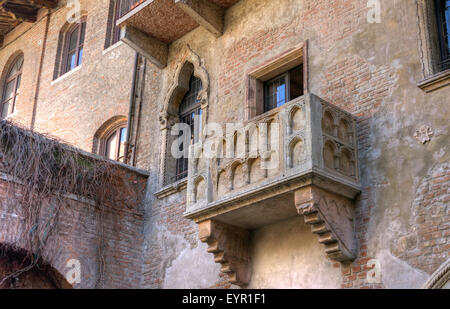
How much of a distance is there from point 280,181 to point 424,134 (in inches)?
72.4

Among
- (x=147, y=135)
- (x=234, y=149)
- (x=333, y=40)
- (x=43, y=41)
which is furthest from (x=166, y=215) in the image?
(x=43, y=41)

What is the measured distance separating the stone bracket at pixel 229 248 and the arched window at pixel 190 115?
104 inches

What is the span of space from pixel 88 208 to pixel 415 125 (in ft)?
18.9

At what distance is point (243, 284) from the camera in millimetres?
9734

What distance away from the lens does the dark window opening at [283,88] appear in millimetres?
10562

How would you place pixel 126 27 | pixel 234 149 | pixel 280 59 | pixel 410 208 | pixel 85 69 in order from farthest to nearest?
pixel 85 69
pixel 126 27
pixel 280 59
pixel 234 149
pixel 410 208

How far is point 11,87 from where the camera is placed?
62.0ft

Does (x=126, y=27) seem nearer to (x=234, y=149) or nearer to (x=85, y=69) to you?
(x=85, y=69)

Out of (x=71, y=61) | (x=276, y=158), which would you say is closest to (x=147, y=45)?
(x=71, y=61)

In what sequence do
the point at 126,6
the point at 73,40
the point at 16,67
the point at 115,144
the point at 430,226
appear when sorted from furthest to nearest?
the point at 16,67
the point at 73,40
the point at 115,144
the point at 126,6
the point at 430,226

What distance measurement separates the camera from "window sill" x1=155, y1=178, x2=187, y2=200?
11570mm

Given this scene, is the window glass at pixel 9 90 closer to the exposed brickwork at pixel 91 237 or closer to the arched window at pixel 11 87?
the arched window at pixel 11 87

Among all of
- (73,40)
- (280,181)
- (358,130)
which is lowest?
(280,181)

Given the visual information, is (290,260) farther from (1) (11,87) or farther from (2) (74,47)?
(1) (11,87)
